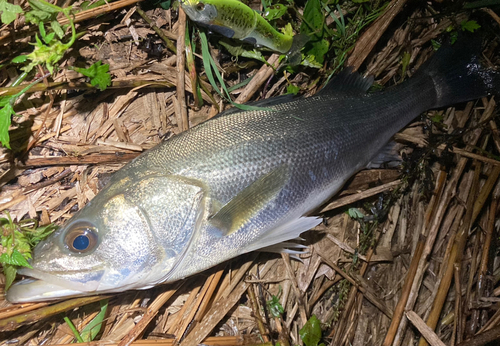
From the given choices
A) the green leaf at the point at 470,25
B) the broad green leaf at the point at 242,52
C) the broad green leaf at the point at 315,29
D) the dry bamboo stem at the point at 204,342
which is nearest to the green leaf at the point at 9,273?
the dry bamboo stem at the point at 204,342

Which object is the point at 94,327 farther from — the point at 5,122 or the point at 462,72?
the point at 462,72

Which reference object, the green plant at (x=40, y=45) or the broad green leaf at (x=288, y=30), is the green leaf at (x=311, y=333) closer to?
the broad green leaf at (x=288, y=30)

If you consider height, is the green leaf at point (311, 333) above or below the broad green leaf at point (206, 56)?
below

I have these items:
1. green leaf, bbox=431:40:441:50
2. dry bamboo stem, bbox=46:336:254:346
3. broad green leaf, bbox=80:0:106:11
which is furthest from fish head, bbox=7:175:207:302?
green leaf, bbox=431:40:441:50

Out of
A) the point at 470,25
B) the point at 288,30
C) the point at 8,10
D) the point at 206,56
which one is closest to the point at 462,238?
the point at 470,25

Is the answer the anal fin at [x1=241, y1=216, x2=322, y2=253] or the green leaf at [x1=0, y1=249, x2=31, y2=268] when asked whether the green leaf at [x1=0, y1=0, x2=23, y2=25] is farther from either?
the anal fin at [x1=241, y1=216, x2=322, y2=253]
